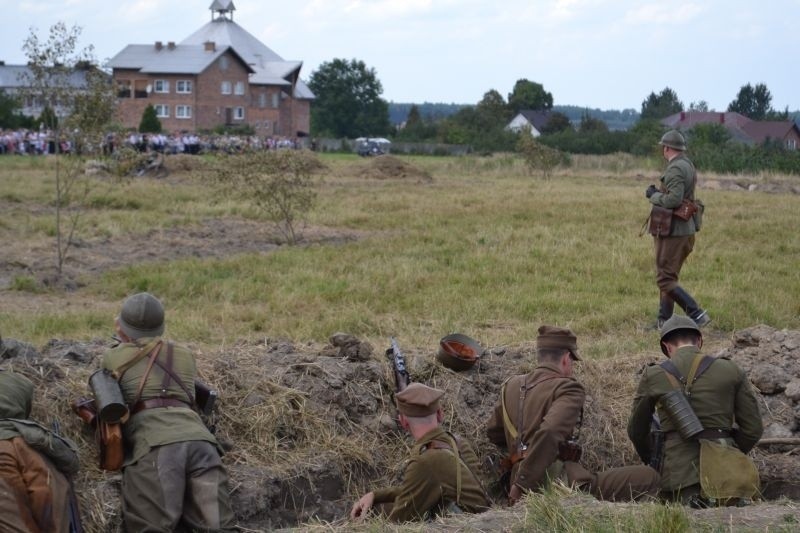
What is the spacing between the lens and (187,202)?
2738 centimetres

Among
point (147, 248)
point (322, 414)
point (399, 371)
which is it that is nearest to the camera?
point (322, 414)

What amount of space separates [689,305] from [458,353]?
3866 millimetres

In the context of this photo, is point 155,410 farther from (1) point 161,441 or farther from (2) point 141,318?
(2) point 141,318

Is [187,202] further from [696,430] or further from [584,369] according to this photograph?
[696,430]

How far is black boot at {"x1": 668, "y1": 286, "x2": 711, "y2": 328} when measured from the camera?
1177cm

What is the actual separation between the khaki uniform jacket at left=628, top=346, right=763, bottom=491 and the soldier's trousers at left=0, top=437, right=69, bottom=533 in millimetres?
3724

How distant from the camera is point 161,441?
6.46 m

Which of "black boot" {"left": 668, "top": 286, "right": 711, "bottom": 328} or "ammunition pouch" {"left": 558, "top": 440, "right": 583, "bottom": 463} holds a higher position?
"black boot" {"left": 668, "top": 286, "right": 711, "bottom": 328}

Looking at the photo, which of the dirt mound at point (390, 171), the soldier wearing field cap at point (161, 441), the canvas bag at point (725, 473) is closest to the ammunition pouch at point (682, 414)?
the canvas bag at point (725, 473)

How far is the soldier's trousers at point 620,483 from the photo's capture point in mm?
7164

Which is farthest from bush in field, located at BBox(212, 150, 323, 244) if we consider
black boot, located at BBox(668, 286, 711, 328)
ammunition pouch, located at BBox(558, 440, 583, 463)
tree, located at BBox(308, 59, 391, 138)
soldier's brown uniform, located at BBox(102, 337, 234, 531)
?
tree, located at BBox(308, 59, 391, 138)

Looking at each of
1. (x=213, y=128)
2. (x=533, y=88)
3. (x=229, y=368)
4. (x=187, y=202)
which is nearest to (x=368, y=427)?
(x=229, y=368)

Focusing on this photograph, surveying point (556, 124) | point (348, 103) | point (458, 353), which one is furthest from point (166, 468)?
point (348, 103)

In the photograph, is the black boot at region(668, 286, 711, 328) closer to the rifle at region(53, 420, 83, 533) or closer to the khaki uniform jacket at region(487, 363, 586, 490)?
the khaki uniform jacket at region(487, 363, 586, 490)
